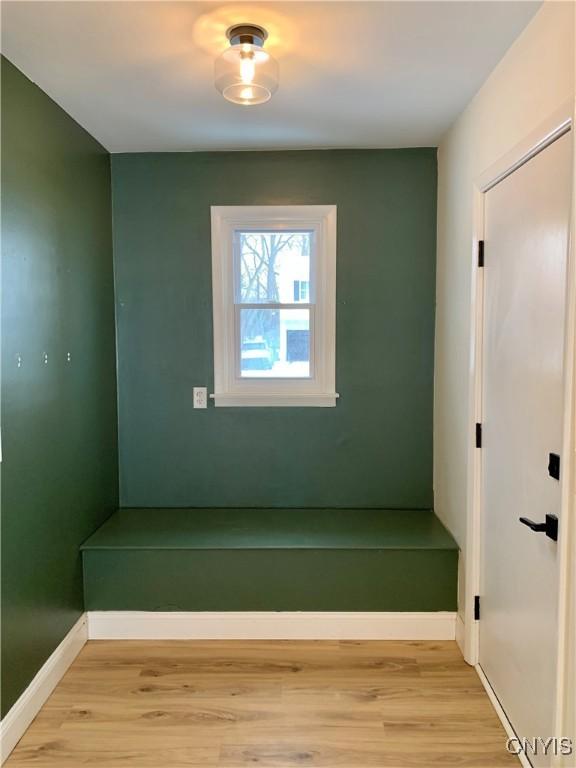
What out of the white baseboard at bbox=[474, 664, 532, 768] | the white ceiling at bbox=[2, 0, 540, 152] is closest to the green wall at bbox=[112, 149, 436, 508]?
the white ceiling at bbox=[2, 0, 540, 152]

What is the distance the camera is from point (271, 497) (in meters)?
3.23

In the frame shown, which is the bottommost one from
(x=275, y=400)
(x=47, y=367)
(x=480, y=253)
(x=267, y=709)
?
(x=267, y=709)

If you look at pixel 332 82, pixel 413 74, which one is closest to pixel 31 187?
pixel 332 82

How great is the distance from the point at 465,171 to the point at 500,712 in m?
2.34

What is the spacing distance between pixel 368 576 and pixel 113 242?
7.72 ft

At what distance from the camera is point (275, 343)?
320cm

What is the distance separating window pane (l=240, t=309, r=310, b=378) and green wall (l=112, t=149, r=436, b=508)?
0.20 m

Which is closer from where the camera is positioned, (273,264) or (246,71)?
(246,71)

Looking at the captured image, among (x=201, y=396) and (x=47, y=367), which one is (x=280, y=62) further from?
(x=201, y=396)

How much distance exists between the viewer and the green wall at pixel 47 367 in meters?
2.01

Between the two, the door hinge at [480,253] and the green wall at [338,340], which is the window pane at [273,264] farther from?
the door hinge at [480,253]

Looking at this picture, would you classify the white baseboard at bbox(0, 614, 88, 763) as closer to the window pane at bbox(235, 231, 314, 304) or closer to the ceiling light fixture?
the window pane at bbox(235, 231, 314, 304)

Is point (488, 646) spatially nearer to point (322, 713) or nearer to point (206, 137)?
point (322, 713)

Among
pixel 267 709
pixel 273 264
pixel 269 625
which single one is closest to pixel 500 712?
pixel 267 709
